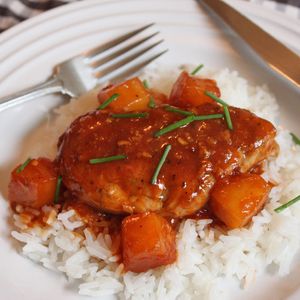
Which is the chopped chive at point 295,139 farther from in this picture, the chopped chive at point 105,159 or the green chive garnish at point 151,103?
the chopped chive at point 105,159

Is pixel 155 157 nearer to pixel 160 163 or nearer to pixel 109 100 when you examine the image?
pixel 160 163

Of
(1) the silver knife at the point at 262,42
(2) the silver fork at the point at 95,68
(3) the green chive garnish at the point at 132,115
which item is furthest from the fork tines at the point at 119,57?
(3) the green chive garnish at the point at 132,115

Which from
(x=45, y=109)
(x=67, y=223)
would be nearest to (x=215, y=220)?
(x=67, y=223)

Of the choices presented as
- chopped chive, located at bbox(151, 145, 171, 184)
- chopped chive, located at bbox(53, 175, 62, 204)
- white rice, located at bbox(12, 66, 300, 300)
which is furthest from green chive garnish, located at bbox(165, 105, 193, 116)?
chopped chive, located at bbox(53, 175, 62, 204)

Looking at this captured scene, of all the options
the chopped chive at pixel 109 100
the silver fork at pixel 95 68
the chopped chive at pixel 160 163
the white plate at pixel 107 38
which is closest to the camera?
the chopped chive at pixel 160 163

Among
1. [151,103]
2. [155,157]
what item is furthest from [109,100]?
[155,157]

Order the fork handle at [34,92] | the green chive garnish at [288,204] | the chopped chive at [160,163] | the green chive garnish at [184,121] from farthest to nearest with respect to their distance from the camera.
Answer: the fork handle at [34,92] < the green chive garnish at [288,204] < the green chive garnish at [184,121] < the chopped chive at [160,163]

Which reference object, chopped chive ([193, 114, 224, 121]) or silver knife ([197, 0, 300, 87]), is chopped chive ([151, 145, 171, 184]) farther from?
silver knife ([197, 0, 300, 87])

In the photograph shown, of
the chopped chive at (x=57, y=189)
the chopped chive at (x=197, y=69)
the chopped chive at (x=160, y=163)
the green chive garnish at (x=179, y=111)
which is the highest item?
the green chive garnish at (x=179, y=111)
